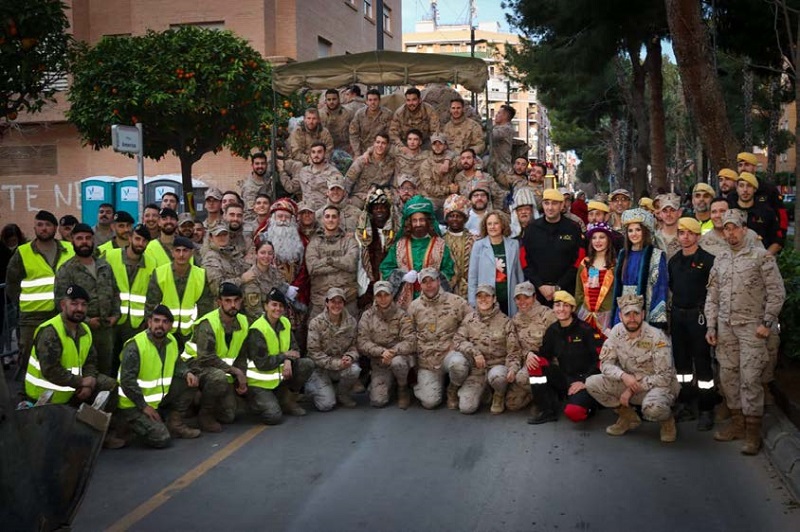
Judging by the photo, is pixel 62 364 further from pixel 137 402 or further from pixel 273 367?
pixel 273 367

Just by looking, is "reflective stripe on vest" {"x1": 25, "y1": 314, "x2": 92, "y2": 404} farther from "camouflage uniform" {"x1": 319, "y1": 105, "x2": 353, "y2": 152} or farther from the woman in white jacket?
"camouflage uniform" {"x1": 319, "y1": 105, "x2": 353, "y2": 152}

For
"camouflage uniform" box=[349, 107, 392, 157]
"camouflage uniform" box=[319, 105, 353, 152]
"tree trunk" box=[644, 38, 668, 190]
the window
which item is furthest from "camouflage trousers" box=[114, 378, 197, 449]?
the window

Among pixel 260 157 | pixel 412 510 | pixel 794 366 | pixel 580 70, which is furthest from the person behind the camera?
pixel 580 70

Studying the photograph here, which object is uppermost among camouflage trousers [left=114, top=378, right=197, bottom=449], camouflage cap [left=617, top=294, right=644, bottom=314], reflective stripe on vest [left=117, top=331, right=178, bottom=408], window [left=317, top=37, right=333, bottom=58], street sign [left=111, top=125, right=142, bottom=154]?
window [left=317, top=37, right=333, bottom=58]

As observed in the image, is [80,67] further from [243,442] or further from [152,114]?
[243,442]

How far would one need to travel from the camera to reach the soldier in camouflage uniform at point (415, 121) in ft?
46.7

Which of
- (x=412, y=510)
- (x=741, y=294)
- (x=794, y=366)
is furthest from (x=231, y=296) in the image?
(x=794, y=366)

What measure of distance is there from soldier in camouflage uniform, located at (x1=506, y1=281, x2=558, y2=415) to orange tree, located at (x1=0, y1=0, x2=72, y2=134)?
771cm

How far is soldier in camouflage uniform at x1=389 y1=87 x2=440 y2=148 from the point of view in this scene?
14.2 metres

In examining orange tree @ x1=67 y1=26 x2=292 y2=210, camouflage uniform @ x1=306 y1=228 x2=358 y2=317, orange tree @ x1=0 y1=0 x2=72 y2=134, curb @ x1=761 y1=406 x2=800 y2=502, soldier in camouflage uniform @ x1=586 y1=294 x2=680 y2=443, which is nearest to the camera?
curb @ x1=761 y1=406 x2=800 y2=502

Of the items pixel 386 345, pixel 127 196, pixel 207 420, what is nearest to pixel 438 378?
pixel 386 345

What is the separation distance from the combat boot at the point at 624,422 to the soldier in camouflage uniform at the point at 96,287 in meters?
4.88

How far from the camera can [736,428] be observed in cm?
829

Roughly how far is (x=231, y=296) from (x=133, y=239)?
1.34m
